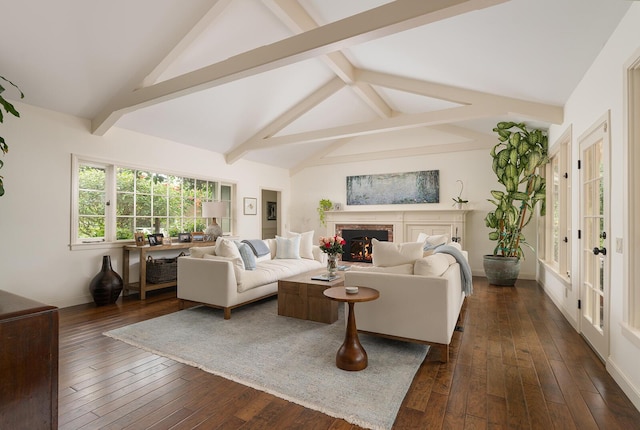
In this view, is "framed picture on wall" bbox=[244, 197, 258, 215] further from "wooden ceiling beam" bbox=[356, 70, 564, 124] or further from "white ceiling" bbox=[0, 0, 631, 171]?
"wooden ceiling beam" bbox=[356, 70, 564, 124]

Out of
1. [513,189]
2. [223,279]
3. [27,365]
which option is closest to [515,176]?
[513,189]

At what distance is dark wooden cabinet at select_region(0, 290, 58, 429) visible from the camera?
3.94 feet

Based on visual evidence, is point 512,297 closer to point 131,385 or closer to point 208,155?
point 131,385

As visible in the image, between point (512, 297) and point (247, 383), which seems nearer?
point (247, 383)

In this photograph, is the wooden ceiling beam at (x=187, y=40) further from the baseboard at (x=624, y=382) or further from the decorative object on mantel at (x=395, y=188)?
the decorative object on mantel at (x=395, y=188)

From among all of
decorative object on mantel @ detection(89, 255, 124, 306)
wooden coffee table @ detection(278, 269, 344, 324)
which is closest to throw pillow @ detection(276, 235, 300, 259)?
wooden coffee table @ detection(278, 269, 344, 324)

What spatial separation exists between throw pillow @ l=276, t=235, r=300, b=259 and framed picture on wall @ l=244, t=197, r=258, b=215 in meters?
2.05

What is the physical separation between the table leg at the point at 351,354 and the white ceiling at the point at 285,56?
229 cm

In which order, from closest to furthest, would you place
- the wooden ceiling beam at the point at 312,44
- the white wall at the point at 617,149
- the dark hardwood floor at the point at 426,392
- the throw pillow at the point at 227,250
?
Answer: 1. the dark hardwood floor at the point at 426,392
2. the white wall at the point at 617,149
3. the wooden ceiling beam at the point at 312,44
4. the throw pillow at the point at 227,250

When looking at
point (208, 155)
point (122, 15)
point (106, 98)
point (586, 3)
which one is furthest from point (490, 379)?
point (208, 155)

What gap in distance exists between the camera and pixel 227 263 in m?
3.53

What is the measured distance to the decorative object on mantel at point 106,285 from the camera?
411 cm

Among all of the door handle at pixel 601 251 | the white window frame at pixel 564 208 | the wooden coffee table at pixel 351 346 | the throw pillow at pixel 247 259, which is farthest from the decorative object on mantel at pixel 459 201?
the wooden coffee table at pixel 351 346

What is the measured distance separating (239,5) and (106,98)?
2113 millimetres
